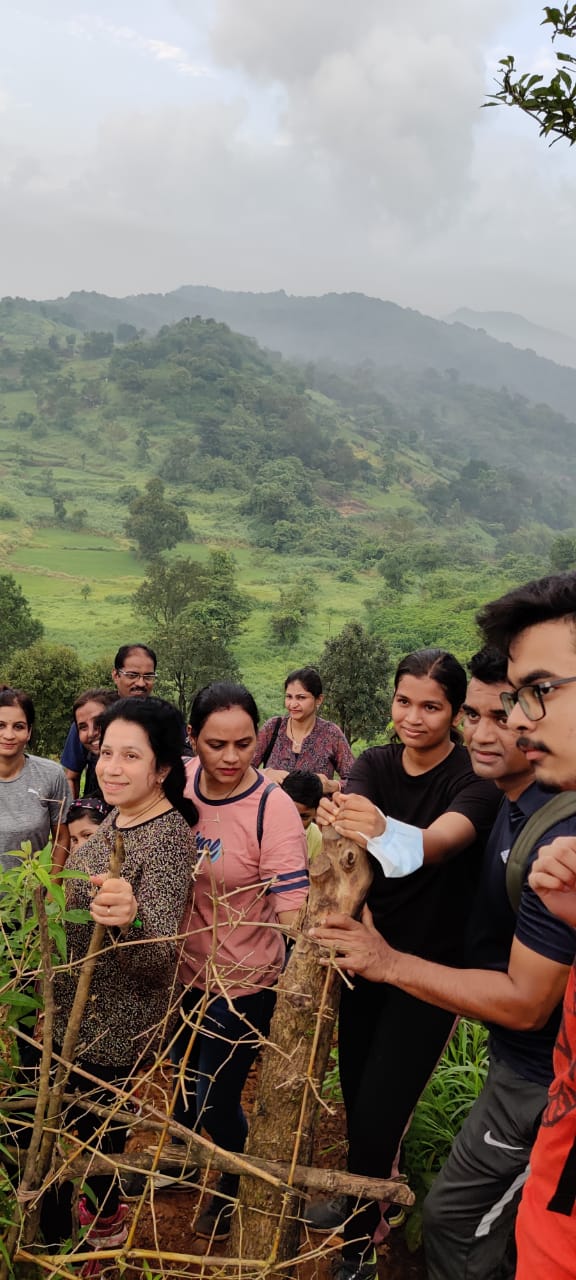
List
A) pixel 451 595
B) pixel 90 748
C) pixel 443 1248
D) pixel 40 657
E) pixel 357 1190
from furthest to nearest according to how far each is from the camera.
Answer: pixel 451 595 < pixel 40 657 < pixel 90 748 < pixel 443 1248 < pixel 357 1190

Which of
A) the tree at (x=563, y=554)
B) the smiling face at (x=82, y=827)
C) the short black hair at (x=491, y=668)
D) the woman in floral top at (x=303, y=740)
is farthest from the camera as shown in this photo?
the tree at (x=563, y=554)

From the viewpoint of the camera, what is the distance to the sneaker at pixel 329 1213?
2539 millimetres

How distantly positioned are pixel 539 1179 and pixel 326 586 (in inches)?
2343

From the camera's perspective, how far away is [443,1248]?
6.52ft

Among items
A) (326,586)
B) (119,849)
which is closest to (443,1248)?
Answer: (119,849)

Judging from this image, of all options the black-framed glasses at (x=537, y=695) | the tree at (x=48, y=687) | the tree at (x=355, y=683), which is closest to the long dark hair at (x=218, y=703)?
the black-framed glasses at (x=537, y=695)

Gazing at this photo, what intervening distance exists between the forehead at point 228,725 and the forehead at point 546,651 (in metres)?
1.08

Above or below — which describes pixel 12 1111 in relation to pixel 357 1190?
below

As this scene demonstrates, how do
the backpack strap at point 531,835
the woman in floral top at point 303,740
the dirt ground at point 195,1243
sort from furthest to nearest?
1. the woman in floral top at point 303,740
2. the dirt ground at point 195,1243
3. the backpack strap at point 531,835

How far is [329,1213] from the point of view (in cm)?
258

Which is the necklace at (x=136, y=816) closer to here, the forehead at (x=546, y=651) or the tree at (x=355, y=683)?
the forehead at (x=546, y=651)

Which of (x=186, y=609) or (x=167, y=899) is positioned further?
(x=186, y=609)

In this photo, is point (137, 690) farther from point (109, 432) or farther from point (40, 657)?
point (109, 432)

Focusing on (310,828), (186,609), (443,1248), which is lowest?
(186,609)
